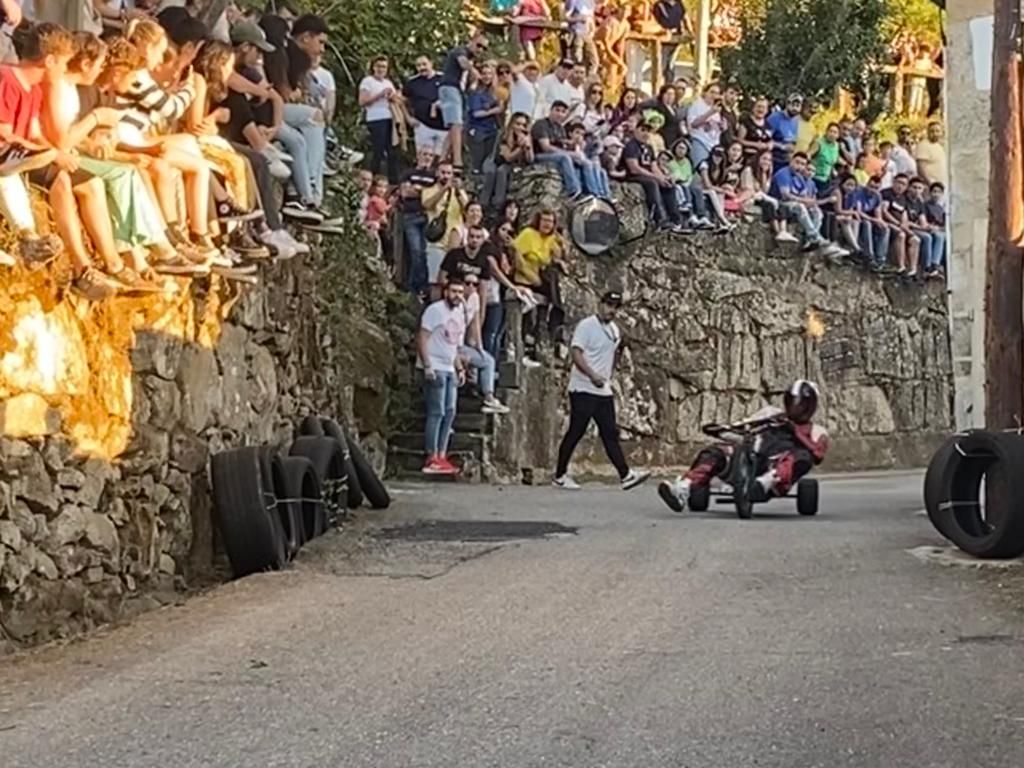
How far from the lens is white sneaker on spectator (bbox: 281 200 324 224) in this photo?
12742 mm

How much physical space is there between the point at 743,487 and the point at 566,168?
7.56 metres

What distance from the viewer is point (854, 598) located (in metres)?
8.77

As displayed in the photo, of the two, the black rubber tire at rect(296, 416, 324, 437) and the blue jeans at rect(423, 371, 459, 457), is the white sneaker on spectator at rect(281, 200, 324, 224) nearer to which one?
the black rubber tire at rect(296, 416, 324, 437)

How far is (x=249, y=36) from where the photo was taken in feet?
40.8

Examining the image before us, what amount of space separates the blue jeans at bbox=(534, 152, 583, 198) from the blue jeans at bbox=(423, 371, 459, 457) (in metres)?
4.05

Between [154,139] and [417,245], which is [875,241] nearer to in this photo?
[417,245]

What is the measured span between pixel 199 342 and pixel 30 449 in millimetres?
2622

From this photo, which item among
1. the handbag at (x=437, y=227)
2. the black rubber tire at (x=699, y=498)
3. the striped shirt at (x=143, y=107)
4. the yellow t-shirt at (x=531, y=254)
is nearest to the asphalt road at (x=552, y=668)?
the striped shirt at (x=143, y=107)

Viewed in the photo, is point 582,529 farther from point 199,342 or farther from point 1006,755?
point 1006,755

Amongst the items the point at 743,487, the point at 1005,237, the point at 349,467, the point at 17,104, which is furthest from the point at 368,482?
the point at 17,104

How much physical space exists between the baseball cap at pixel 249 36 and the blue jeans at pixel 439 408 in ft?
16.2

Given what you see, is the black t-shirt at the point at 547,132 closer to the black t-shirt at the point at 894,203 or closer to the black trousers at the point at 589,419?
the black trousers at the point at 589,419


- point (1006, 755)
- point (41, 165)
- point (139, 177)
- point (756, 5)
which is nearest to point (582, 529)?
point (139, 177)

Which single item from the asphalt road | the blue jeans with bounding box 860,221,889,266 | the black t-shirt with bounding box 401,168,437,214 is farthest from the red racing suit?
the blue jeans with bounding box 860,221,889,266
